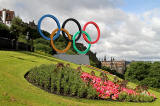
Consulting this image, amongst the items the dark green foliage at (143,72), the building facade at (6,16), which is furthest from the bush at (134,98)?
the building facade at (6,16)

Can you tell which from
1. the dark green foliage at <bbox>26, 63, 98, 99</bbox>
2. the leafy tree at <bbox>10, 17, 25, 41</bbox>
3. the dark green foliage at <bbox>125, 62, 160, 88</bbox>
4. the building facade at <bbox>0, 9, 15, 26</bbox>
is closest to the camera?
the dark green foliage at <bbox>26, 63, 98, 99</bbox>

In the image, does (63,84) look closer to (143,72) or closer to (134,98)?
(134,98)

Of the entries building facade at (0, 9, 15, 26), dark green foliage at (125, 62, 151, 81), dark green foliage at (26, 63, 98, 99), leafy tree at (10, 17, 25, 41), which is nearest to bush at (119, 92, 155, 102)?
dark green foliage at (26, 63, 98, 99)

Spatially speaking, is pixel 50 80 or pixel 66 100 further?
pixel 50 80

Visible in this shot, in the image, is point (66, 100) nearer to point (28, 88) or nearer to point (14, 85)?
point (28, 88)

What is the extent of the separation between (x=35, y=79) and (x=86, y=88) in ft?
10.8

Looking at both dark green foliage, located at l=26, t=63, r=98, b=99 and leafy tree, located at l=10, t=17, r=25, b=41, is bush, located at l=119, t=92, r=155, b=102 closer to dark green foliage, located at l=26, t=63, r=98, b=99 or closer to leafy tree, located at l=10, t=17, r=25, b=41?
dark green foliage, located at l=26, t=63, r=98, b=99

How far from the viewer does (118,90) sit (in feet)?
46.2

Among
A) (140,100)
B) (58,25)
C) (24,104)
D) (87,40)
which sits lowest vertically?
(140,100)

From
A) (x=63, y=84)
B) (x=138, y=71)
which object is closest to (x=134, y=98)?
(x=63, y=84)

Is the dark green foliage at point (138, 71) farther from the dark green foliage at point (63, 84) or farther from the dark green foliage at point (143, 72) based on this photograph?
the dark green foliage at point (63, 84)

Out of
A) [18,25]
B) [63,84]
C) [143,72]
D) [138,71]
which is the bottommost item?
[143,72]

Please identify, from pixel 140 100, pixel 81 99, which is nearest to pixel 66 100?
pixel 81 99

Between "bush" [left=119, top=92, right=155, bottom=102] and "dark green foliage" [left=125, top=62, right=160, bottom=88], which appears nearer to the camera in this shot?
"bush" [left=119, top=92, right=155, bottom=102]
